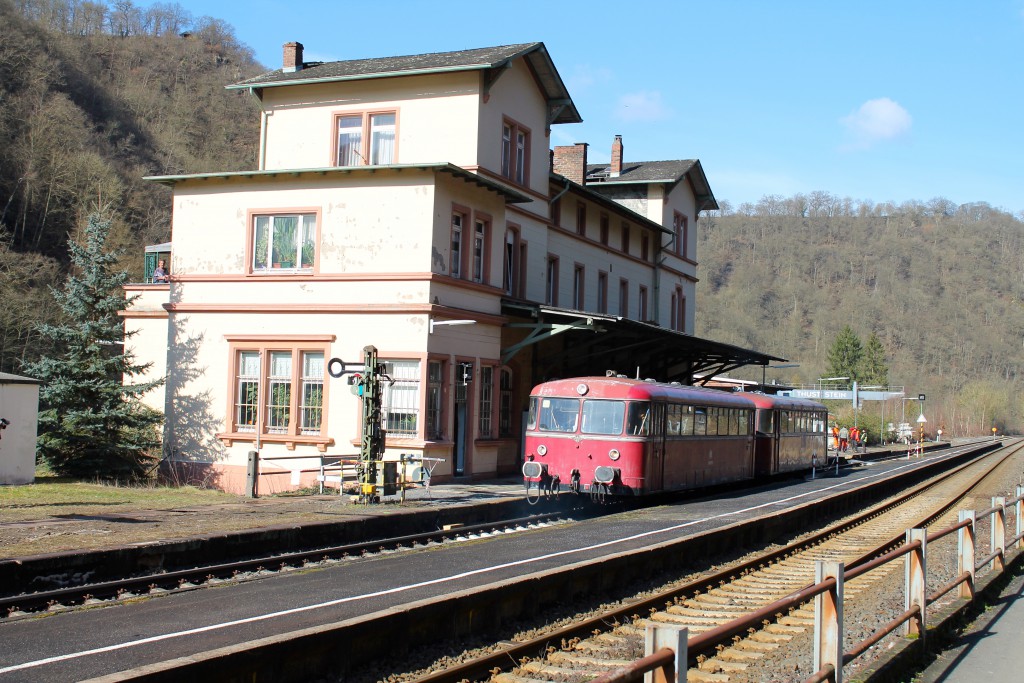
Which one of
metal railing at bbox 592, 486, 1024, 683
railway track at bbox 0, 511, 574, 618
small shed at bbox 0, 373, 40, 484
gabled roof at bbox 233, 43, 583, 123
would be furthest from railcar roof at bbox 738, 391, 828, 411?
small shed at bbox 0, 373, 40, 484

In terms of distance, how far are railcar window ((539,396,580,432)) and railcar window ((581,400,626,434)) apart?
0.26 meters

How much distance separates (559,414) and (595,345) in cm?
1087

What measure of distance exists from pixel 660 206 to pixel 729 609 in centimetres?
3160

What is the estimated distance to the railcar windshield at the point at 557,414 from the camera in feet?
67.6

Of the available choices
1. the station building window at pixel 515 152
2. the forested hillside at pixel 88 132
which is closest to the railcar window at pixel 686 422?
the station building window at pixel 515 152

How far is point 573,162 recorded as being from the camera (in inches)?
1519

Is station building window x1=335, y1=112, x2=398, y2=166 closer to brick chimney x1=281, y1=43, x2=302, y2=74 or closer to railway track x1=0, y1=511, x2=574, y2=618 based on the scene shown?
brick chimney x1=281, y1=43, x2=302, y2=74

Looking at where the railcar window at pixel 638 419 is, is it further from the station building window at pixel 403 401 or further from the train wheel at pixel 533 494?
the station building window at pixel 403 401

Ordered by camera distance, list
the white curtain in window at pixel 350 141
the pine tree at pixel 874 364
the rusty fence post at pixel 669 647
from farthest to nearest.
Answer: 1. the pine tree at pixel 874 364
2. the white curtain in window at pixel 350 141
3. the rusty fence post at pixel 669 647

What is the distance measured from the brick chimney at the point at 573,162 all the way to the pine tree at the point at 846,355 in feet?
254

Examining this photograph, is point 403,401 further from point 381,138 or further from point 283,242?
point 381,138

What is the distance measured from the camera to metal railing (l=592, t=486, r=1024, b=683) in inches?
171

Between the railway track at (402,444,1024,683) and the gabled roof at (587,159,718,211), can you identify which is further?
the gabled roof at (587,159,718,211)

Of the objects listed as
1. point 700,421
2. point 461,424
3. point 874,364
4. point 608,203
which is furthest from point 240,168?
point 874,364
